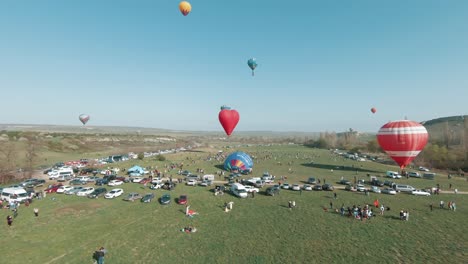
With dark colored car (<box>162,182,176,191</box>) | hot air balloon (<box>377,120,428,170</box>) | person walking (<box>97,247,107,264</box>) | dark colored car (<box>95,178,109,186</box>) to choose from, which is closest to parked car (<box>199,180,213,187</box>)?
dark colored car (<box>162,182,176,191</box>)

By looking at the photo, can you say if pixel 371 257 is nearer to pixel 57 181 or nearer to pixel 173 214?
pixel 173 214

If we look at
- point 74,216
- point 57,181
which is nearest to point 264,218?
point 74,216

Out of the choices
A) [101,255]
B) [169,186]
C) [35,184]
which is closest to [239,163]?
[169,186]

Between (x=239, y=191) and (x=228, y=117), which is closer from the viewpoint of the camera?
(x=239, y=191)

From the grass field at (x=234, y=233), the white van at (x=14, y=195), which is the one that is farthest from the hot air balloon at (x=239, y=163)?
the white van at (x=14, y=195)

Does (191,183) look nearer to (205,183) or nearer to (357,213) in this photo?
(205,183)
